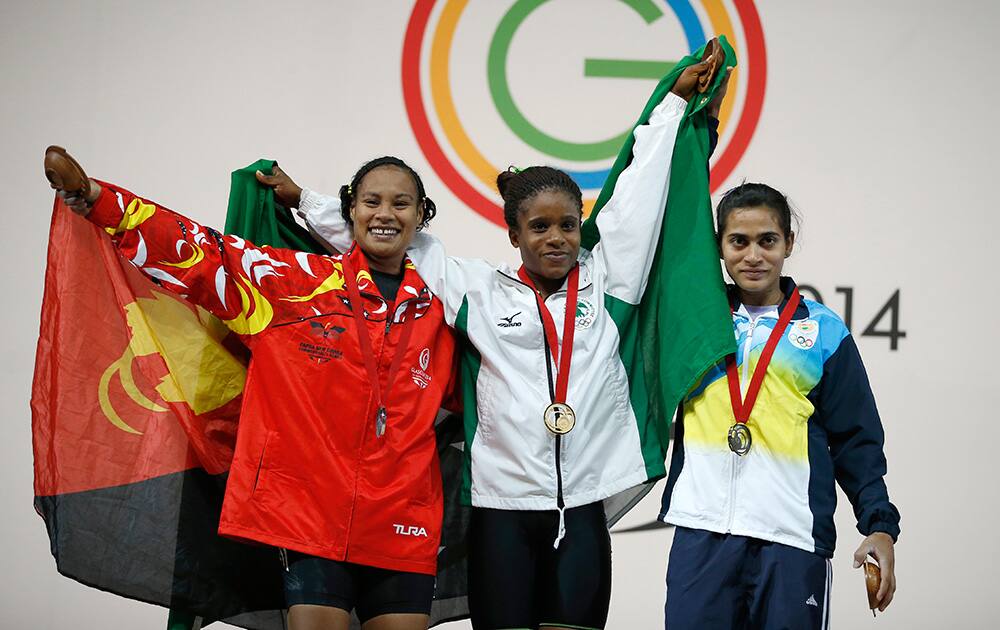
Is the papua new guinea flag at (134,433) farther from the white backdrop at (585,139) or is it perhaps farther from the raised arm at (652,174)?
the white backdrop at (585,139)

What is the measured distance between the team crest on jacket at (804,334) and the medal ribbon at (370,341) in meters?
0.71

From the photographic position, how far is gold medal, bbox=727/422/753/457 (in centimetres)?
166

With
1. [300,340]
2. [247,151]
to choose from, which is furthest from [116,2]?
[300,340]

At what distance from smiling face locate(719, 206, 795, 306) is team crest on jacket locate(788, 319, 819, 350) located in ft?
0.29

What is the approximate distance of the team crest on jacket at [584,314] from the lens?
5.97ft

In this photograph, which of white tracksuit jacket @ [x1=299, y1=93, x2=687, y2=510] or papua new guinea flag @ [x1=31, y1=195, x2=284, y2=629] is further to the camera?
papua new guinea flag @ [x1=31, y1=195, x2=284, y2=629]

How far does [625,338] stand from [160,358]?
3.17 feet

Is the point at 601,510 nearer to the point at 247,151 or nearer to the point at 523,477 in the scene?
the point at 523,477

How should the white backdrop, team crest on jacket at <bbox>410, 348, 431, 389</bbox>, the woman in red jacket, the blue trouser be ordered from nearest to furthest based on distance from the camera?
the blue trouser, the woman in red jacket, team crest on jacket at <bbox>410, 348, 431, 389</bbox>, the white backdrop

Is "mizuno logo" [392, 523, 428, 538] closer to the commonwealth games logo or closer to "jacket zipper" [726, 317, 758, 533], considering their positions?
"jacket zipper" [726, 317, 758, 533]

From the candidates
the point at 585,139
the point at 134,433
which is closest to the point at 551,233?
the point at 134,433

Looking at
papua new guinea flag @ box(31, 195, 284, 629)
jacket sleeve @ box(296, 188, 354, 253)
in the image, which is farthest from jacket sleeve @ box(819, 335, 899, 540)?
papua new guinea flag @ box(31, 195, 284, 629)

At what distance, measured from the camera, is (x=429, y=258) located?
1.95 m

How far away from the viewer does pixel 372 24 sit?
3303 mm
